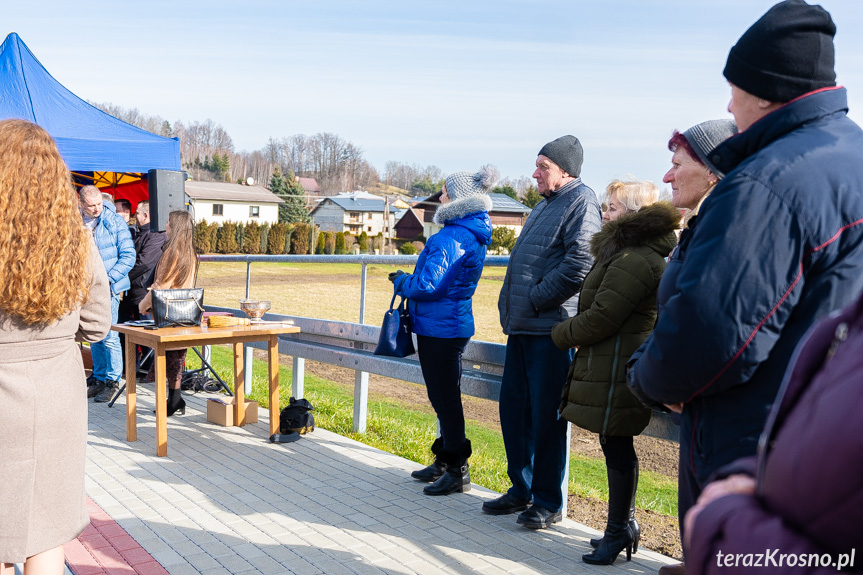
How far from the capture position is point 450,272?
16.6ft

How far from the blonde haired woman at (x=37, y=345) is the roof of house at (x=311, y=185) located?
13386cm

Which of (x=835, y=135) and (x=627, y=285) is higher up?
(x=835, y=135)

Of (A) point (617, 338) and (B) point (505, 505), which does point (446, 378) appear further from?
(A) point (617, 338)

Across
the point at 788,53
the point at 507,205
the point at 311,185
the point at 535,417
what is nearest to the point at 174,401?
the point at 535,417

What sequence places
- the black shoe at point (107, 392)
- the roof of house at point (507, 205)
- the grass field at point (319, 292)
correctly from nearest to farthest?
the black shoe at point (107, 392)
the grass field at point (319, 292)
the roof of house at point (507, 205)

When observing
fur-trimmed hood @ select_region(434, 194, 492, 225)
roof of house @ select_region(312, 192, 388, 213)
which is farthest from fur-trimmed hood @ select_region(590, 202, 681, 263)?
roof of house @ select_region(312, 192, 388, 213)

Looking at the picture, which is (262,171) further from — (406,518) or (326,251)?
(406,518)

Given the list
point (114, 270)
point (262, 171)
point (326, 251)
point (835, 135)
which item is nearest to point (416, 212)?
point (326, 251)

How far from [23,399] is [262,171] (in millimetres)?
142637

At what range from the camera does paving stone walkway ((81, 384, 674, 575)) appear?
160 inches

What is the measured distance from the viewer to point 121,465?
582cm

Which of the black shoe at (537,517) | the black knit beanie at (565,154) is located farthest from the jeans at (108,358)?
the black knit beanie at (565,154)

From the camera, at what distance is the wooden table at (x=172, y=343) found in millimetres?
6057

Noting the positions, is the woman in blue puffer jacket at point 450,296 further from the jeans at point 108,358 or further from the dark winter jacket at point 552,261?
the jeans at point 108,358
